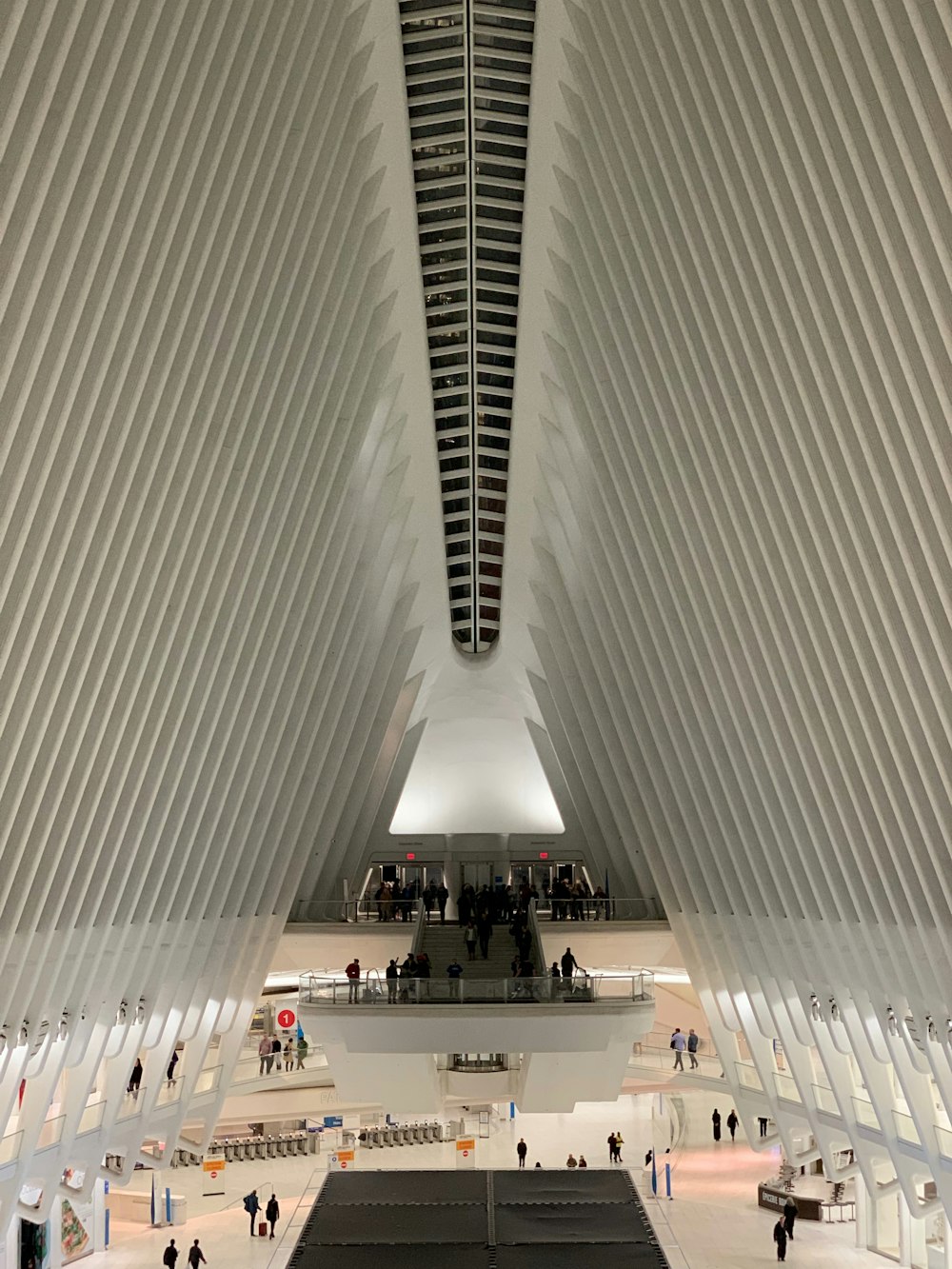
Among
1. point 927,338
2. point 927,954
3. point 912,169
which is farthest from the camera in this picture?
point 927,954

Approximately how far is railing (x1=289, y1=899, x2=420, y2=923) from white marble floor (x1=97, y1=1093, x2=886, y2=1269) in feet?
18.9

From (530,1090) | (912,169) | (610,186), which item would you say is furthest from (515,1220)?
(912,169)

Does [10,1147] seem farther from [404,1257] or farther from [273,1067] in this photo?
[273,1067]

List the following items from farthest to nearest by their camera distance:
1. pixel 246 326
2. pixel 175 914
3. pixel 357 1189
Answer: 1. pixel 357 1189
2. pixel 175 914
3. pixel 246 326

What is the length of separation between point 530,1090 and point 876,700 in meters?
13.4

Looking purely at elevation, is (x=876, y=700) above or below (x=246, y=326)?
below

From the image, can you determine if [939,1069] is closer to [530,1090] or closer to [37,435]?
[530,1090]

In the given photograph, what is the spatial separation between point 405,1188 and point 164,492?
62.2 feet

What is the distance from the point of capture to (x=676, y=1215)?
29641 millimetres

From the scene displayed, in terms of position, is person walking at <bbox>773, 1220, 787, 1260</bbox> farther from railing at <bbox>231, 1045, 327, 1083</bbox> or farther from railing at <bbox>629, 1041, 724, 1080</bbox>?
railing at <bbox>231, 1045, 327, 1083</bbox>

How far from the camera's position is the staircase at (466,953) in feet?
85.5

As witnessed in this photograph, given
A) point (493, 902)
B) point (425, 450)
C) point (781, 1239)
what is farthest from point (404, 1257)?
point (425, 450)

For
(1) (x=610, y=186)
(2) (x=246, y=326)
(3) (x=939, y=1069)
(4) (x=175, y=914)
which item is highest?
(1) (x=610, y=186)

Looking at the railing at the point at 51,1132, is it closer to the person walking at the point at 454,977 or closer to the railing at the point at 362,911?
the person walking at the point at 454,977
